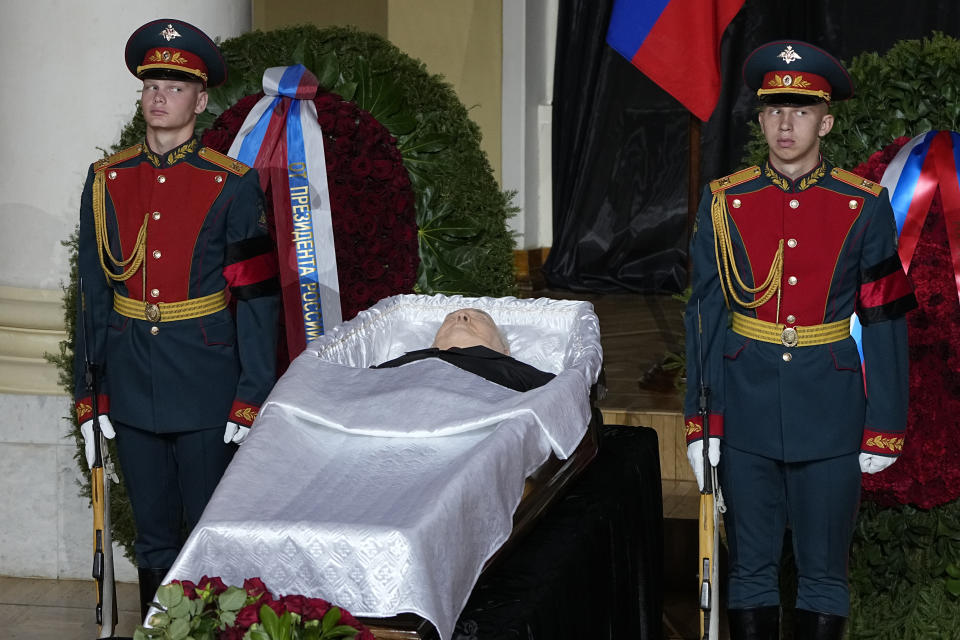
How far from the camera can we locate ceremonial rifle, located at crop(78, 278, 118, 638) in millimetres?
2736

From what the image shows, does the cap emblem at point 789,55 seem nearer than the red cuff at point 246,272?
Yes

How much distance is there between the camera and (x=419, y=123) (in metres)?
3.93

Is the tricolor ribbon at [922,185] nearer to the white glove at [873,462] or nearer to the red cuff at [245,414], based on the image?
the white glove at [873,462]

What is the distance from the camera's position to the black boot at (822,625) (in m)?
2.72

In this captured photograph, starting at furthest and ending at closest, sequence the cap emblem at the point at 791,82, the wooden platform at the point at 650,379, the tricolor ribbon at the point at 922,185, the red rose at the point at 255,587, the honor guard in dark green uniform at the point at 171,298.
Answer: the wooden platform at the point at 650,379 → the tricolor ribbon at the point at 922,185 → the honor guard in dark green uniform at the point at 171,298 → the cap emblem at the point at 791,82 → the red rose at the point at 255,587

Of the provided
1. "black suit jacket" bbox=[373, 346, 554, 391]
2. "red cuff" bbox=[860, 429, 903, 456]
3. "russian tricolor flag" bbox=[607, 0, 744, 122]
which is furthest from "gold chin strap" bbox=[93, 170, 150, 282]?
"russian tricolor flag" bbox=[607, 0, 744, 122]

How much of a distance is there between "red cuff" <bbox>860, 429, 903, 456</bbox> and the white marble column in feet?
7.51

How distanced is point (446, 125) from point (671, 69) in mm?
1401

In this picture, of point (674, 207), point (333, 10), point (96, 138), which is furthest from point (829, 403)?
point (333, 10)

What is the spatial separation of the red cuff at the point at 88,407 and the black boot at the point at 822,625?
5.23 ft

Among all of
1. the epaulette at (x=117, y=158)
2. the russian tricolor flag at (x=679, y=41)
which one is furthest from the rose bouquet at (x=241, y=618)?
the russian tricolor flag at (x=679, y=41)

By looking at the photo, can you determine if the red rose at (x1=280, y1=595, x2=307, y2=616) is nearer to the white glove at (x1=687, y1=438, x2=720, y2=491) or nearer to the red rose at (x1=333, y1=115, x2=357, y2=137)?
the white glove at (x1=687, y1=438, x2=720, y2=491)

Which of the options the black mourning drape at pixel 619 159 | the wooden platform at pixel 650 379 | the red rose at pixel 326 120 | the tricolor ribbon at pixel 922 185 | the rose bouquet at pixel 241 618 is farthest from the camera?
the black mourning drape at pixel 619 159

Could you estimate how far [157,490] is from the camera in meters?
2.90
